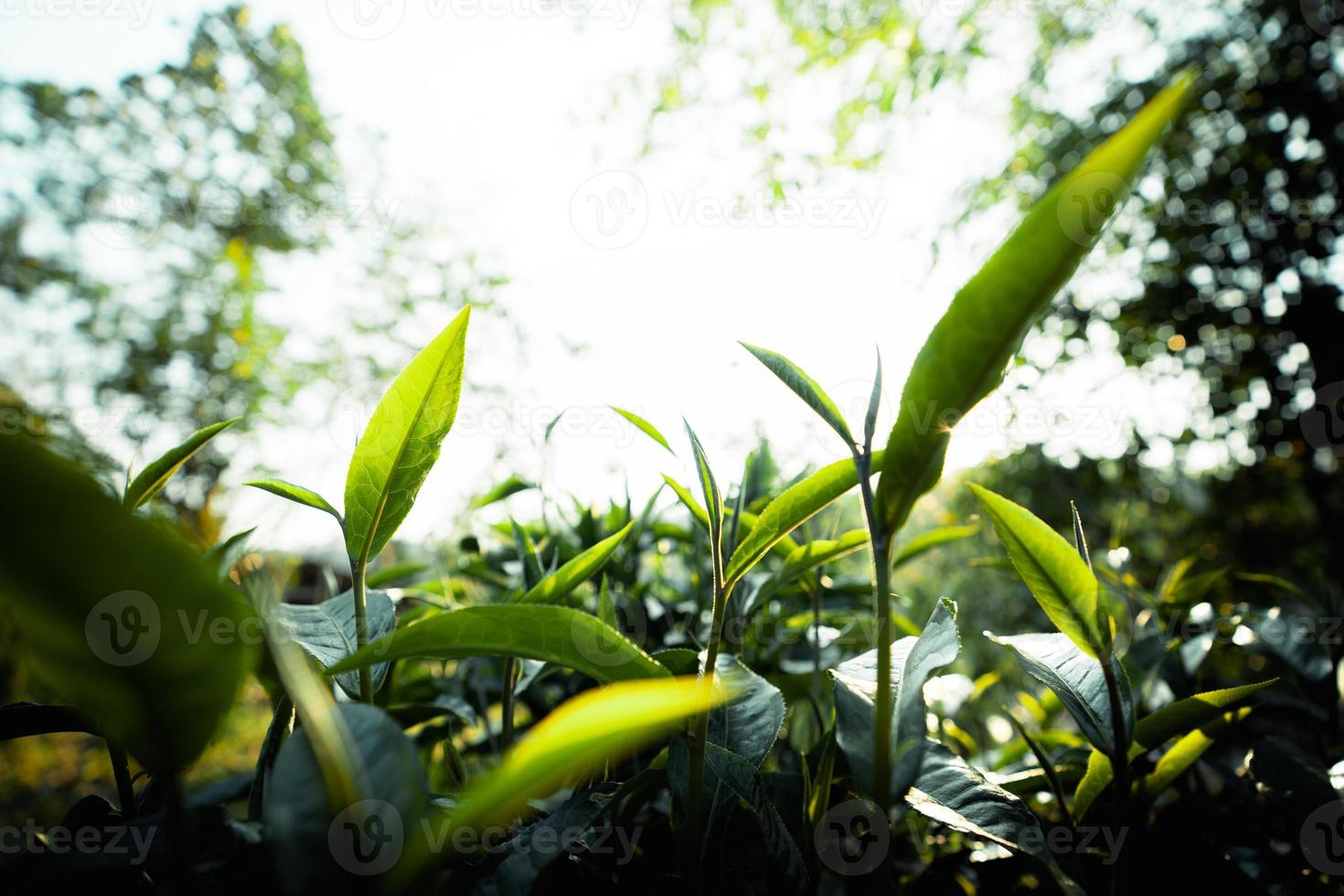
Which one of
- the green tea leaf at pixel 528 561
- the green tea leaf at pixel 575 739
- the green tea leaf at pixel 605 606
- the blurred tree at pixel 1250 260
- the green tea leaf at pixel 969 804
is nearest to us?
the green tea leaf at pixel 575 739

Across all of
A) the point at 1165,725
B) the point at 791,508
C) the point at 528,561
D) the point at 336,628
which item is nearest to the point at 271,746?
the point at 336,628

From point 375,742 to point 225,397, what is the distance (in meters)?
12.1

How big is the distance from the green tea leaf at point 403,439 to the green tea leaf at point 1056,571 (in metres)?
0.38

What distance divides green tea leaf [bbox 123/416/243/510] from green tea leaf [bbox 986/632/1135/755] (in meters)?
0.67

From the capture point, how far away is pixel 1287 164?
13.3 ft

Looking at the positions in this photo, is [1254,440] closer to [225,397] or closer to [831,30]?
[831,30]

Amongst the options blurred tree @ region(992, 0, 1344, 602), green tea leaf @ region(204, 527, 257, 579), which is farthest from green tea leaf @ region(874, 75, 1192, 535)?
blurred tree @ region(992, 0, 1344, 602)

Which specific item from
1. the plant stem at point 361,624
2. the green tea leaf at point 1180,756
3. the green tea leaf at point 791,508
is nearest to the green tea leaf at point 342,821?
the plant stem at point 361,624

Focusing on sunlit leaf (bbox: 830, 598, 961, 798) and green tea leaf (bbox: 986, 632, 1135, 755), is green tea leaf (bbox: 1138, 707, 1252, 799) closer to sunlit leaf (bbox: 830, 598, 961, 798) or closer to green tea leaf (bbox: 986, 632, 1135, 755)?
green tea leaf (bbox: 986, 632, 1135, 755)

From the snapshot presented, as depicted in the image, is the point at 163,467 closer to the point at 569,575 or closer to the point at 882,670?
the point at 569,575

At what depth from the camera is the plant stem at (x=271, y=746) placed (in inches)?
18.8

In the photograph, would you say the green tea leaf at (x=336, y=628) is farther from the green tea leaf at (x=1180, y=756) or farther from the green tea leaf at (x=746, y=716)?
the green tea leaf at (x=1180, y=756)

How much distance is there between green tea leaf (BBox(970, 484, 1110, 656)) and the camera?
1.50 feet

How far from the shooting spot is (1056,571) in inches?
18.4
